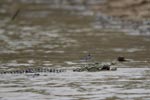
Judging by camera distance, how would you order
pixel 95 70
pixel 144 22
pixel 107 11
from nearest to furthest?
pixel 95 70 < pixel 144 22 < pixel 107 11

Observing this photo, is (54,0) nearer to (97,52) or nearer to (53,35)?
(53,35)

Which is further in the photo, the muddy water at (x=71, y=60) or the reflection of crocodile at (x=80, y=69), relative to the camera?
the reflection of crocodile at (x=80, y=69)

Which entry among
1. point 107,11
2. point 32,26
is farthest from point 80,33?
point 107,11

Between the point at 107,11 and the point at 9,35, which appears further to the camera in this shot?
the point at 107,11

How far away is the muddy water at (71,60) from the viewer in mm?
9695

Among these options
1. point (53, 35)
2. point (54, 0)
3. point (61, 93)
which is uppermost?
point (54, 0)

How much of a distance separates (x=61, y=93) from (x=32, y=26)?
15583 mm

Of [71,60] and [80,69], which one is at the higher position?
[71,60]

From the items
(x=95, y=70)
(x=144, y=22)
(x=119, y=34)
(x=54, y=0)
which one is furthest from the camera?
(x=54, y=0)

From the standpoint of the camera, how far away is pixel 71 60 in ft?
45.7

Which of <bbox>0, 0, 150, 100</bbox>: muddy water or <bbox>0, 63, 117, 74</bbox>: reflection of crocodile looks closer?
<bbox>0, 0, 150, 100</bbox>: muddy water

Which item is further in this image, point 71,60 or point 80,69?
point 71,60

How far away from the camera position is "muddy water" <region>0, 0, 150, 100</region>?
9695 mm

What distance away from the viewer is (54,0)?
4884cm
